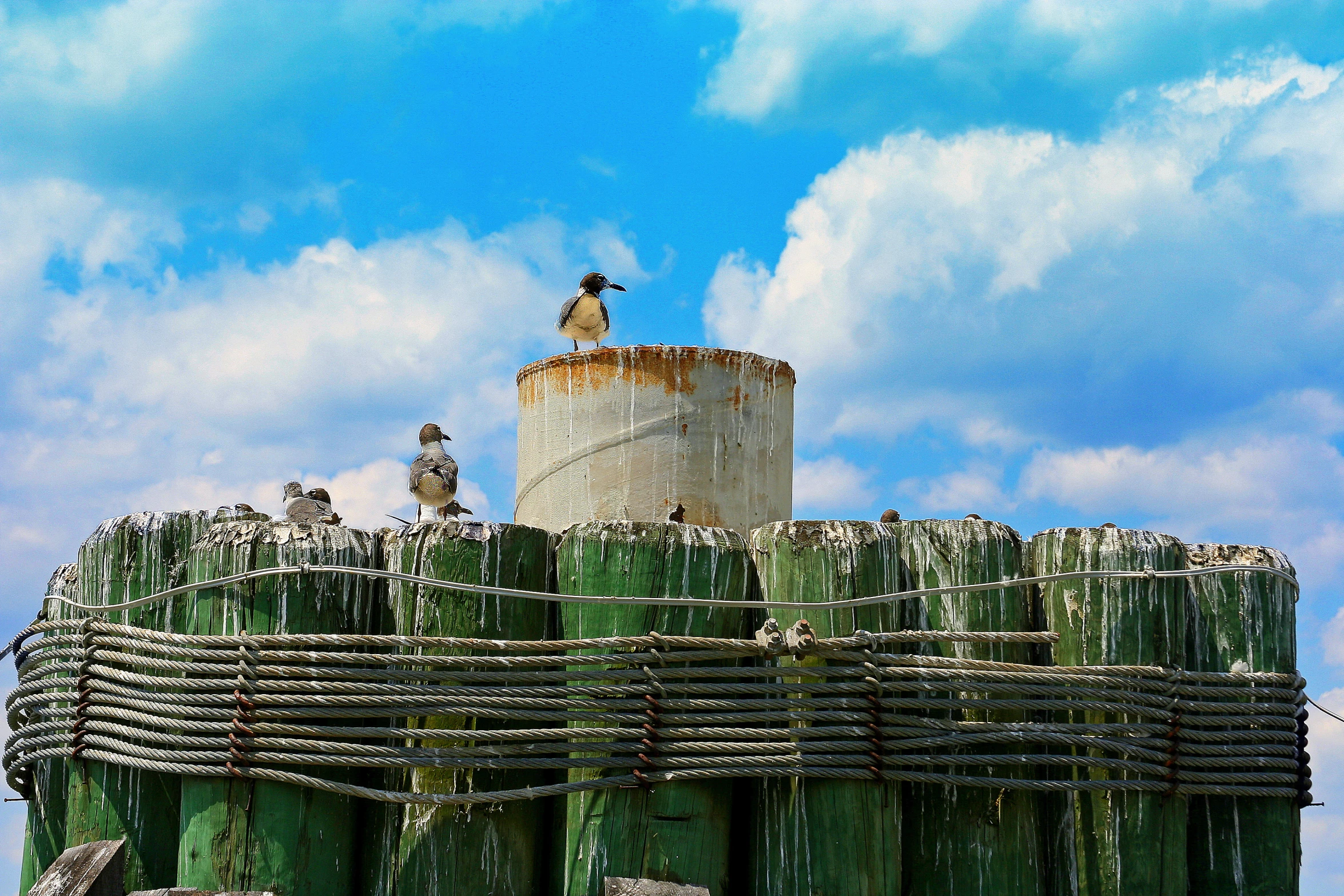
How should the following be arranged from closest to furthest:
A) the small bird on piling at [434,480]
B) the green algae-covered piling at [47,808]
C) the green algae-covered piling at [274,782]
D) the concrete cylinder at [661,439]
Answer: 1. the green algae-covered piling at [274,782]
2. the green algae-covered piling at [47,808]
3. the concrete cylinder at [661,439]
4. the small bird on piling at [434,480]

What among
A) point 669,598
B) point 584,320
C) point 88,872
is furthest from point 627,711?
point 584,320

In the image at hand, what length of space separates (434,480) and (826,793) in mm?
4769

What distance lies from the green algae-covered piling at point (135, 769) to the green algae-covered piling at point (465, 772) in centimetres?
90

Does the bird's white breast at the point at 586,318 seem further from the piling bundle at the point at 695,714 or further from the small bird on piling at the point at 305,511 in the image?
the piling bundle at the point at 695,714

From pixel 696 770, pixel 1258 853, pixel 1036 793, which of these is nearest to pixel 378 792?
pixel 696 770

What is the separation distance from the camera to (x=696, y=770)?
4332mm

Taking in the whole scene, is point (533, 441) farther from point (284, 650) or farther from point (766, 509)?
point (284, 650)

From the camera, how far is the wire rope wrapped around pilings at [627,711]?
436 centimetres

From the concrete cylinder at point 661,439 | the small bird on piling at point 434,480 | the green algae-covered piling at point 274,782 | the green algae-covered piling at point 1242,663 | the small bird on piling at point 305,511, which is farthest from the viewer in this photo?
the small bird on piling at point 434,480

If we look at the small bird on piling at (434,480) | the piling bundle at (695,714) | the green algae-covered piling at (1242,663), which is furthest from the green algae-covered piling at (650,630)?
the small bird on piling at (434,480)

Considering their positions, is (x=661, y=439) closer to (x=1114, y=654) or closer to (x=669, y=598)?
(x=669, y=598)

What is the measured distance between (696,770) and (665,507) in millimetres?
1757

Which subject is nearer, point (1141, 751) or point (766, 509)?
point (1141, 751)

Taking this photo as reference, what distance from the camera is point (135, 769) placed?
4777 mm
